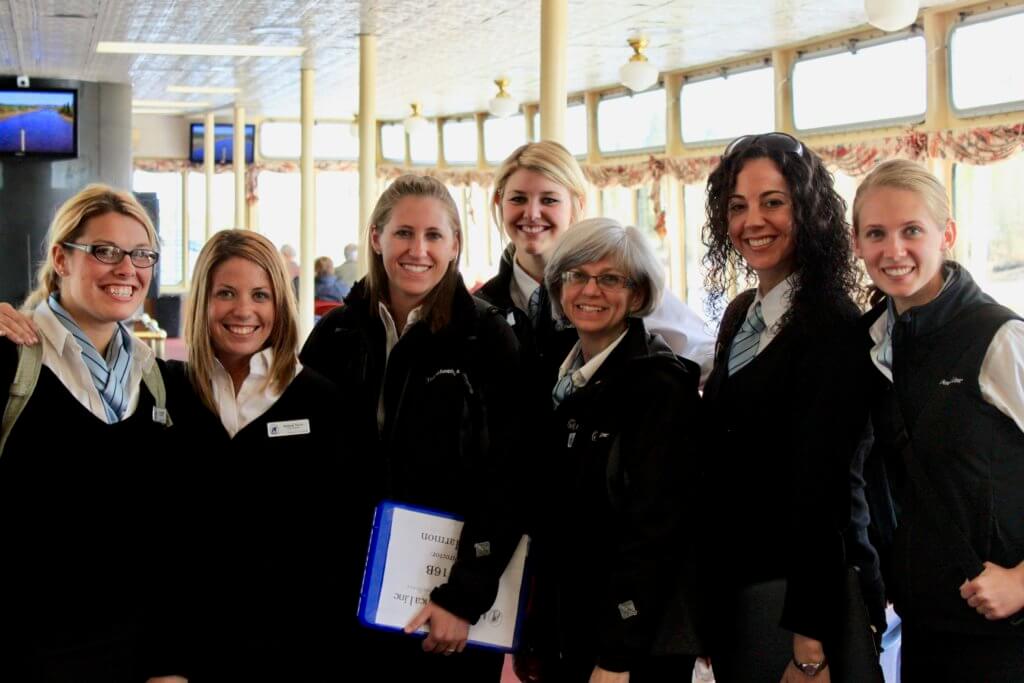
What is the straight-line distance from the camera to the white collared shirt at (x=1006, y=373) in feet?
6.84

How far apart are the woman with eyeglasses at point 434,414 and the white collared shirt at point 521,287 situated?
349 mm

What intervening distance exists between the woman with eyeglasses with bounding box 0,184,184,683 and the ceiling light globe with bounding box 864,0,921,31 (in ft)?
15.1

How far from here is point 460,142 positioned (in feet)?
65.1

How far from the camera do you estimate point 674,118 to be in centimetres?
1379

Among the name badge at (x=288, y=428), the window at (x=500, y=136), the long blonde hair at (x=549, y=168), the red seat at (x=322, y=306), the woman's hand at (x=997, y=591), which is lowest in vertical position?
the woman's hand at (x=997, y=591)

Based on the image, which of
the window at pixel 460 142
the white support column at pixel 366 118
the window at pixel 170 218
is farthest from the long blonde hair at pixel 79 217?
the window at pixel 170 218

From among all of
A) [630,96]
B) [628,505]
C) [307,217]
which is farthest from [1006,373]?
[630,96]

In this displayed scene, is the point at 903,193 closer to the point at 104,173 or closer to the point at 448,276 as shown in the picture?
the point at 448,276

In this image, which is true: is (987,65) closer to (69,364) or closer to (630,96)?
(630,96)

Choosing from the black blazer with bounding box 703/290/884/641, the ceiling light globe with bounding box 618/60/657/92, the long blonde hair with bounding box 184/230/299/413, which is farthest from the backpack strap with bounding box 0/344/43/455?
the ceiling light globe with bounding box 618/60/657/92

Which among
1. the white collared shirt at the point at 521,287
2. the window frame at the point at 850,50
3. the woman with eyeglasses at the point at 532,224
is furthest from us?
the window frame at the point at 850,50

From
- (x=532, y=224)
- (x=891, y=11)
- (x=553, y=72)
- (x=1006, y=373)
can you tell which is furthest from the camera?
(x=553, y=72)

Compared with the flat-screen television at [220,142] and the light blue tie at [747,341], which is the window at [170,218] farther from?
the light blue tie at [747,341]

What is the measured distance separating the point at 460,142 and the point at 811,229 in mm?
17835
